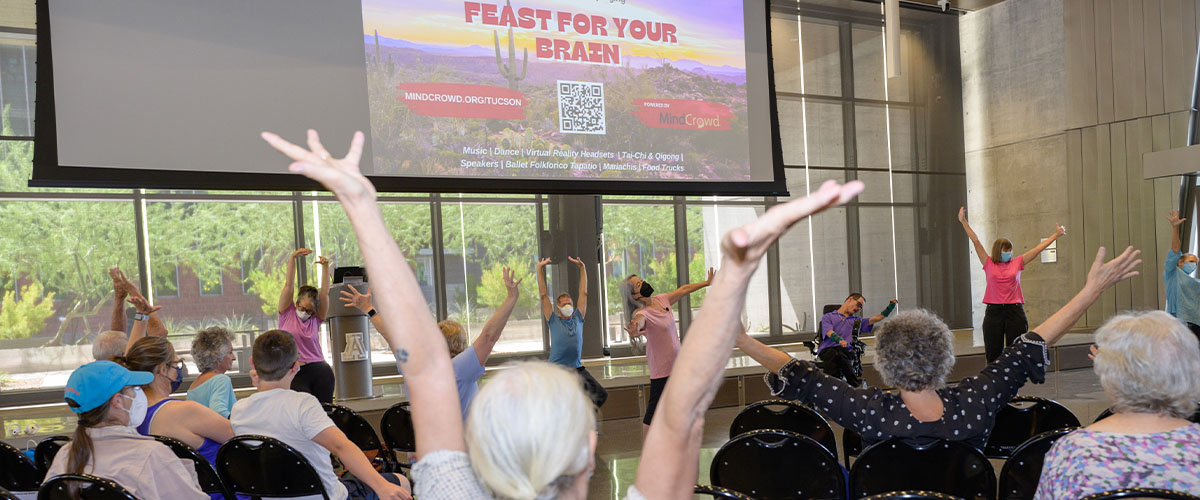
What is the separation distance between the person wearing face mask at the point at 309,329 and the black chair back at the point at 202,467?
9.33ft

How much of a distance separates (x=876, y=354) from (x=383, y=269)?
1986 mm

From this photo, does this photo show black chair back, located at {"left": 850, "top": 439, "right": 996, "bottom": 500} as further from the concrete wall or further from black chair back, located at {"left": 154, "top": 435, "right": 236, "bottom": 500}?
the concrete wall

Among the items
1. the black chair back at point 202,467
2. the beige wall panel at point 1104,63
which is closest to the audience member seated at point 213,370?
the black chair back at point 202,467

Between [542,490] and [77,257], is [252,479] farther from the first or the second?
[77,257]

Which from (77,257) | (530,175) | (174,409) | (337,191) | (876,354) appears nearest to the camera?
(337,191)

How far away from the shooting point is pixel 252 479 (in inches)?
114

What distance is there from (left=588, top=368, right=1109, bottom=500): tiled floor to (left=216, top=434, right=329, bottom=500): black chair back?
2.19 m

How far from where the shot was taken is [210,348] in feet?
12.4

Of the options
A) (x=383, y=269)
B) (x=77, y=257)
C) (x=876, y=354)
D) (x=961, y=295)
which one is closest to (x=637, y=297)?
(x=876, y=354)

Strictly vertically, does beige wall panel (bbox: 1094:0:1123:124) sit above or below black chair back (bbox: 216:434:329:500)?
above

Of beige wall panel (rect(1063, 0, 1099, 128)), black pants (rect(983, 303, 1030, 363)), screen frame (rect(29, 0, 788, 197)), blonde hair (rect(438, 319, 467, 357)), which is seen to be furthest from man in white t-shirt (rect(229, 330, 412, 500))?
beige wall panel (rect(1063, 0, 1099, 128))

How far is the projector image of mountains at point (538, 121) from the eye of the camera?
21.2ft

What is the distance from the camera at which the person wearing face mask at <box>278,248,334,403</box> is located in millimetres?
5809

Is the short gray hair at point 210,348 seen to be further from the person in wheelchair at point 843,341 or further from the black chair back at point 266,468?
the person in wheelchair at point 843,341
